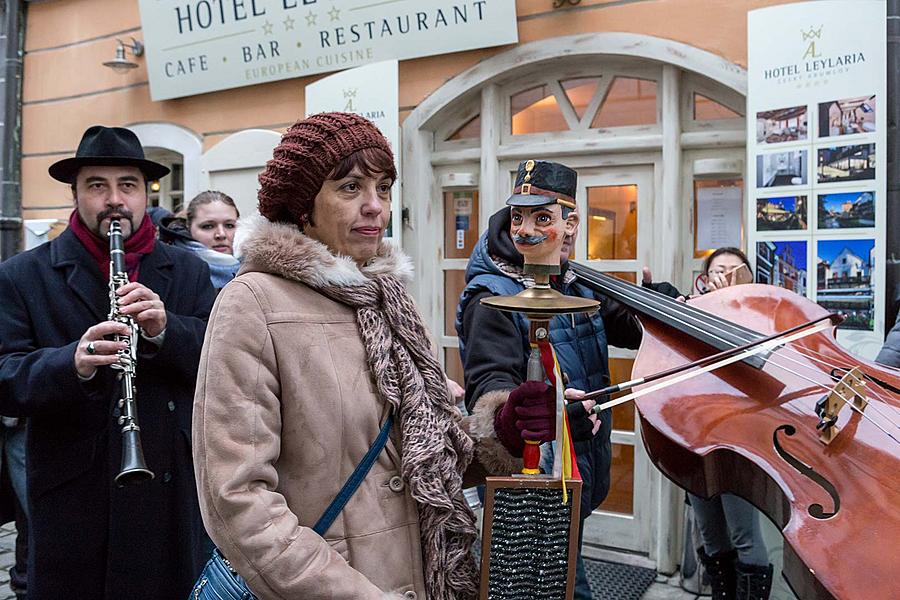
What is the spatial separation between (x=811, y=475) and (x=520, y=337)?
0.88 m

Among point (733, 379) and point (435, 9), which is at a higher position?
point (435, 9)

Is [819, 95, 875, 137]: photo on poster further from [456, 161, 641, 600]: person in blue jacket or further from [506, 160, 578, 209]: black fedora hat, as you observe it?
[506, 160, 578, 209]: black fedora hat

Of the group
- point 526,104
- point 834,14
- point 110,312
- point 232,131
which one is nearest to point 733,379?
point 110,312

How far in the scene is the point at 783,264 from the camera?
3594mm

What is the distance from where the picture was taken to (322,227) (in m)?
1.67

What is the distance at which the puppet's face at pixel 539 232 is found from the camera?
1.54 meters

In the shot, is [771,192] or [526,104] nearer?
[771,192]

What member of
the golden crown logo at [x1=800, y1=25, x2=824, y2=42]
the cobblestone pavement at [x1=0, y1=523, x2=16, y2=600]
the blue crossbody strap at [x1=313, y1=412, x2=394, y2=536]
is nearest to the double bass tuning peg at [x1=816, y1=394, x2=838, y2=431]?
the blue crossbody strap at [x1=313, y1=412, x2=394, y2=536]

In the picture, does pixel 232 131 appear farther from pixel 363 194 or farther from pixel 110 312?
pixel 363 194

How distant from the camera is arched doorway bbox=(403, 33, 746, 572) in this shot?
3.99 metres

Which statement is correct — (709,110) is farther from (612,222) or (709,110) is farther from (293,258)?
(293,258)

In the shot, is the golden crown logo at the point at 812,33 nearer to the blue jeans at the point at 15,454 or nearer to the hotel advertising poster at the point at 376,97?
the hotel advertising poster at the point at 376,97

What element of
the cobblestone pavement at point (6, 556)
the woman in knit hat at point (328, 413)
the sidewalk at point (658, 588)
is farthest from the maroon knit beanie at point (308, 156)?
the cobblestone pavement at point (6, 556)

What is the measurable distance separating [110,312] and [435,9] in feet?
9.50
